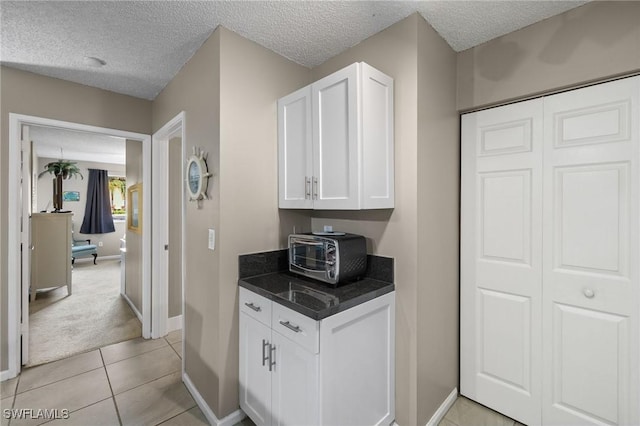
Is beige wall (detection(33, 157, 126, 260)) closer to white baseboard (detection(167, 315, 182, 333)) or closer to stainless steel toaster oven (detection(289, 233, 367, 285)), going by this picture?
white baseboard (detection(167, 315, 182, 333))

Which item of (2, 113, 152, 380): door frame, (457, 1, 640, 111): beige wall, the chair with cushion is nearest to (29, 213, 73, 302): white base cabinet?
the chair with cushion

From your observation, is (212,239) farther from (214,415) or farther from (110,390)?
(110,390)

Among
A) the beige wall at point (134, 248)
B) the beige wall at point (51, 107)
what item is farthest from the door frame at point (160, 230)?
the beige wall at point (134, 248)

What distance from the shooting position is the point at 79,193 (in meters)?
7.04

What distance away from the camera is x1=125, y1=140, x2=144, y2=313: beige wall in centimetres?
345

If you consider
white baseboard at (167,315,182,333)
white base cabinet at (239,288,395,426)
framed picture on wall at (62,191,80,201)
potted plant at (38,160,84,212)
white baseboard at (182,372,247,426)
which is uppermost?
potted plant at (38,160,84,212)

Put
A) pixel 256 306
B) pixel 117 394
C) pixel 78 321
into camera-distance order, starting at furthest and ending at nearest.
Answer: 1. pixel 78 321
2. pixel 117 394
3. pixel 256 306

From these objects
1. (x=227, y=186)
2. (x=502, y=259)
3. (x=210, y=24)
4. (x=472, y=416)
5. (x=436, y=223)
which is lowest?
(x=472, y=416)

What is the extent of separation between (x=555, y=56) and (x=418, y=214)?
1.19m

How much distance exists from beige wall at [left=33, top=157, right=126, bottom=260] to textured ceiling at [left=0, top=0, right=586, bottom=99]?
568 cm

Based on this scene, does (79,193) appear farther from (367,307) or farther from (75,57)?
(367,307)

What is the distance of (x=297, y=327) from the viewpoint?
146cm

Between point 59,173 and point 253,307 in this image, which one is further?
point 59,173

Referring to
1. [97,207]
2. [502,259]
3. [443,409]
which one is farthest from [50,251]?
[502,259]
